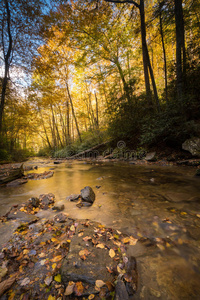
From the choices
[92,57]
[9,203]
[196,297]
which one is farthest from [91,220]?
[92,57]

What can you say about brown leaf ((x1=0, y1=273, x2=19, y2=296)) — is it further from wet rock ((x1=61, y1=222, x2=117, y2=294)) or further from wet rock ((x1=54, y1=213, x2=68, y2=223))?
wet rock ((x1=54, y1=213, x2=68, y2=223))

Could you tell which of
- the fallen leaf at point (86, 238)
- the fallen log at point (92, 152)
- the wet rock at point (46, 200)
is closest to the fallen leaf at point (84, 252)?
the fallen leaf at point (86, 238)

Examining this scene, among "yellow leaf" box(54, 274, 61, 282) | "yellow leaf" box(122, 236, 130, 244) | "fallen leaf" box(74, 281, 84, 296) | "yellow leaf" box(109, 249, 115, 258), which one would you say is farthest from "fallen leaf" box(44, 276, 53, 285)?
"yellow leaf" box(122, 236, 130, 244)

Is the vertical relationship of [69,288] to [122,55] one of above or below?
below

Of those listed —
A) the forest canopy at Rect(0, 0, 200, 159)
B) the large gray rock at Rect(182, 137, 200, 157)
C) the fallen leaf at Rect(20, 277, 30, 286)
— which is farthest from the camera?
the forest canopy at Rect(0, 0, 200, 159)

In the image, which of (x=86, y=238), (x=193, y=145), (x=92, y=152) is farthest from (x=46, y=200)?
(x=92, y=152)

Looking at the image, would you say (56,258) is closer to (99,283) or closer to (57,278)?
(57,278)

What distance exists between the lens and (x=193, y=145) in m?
6.21

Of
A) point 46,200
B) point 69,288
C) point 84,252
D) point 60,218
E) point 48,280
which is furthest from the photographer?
point 46,200

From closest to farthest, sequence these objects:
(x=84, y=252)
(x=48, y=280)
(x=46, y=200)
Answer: (x=48, y=280) < (x=84, y=252) < (x=46, y=200)

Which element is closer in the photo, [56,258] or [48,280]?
[48,280]

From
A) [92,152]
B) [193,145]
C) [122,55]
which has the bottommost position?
[92,152]

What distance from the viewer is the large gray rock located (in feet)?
19.8

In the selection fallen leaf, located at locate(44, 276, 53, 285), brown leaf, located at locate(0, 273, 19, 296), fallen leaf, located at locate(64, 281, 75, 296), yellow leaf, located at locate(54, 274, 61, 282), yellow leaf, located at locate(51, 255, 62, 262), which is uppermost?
brown leaf, located at locate(0, 273, 19, 296)
